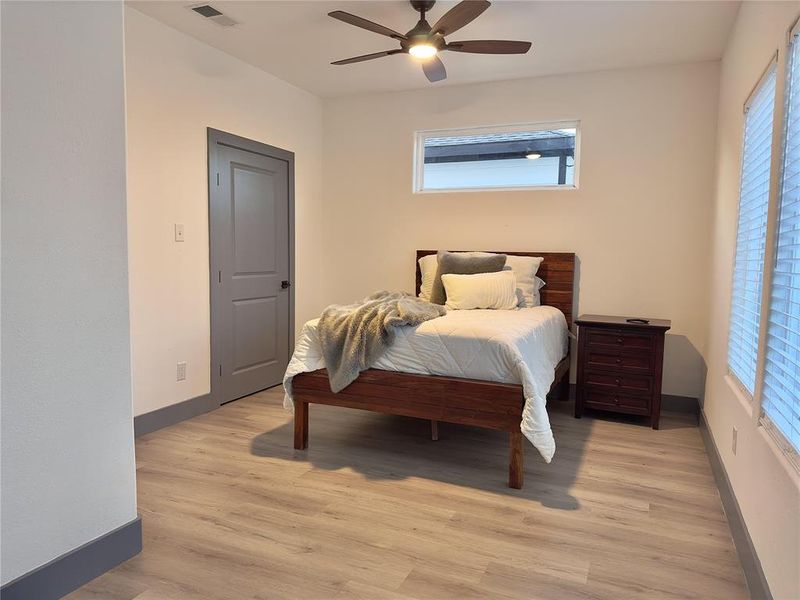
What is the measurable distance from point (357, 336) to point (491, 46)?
1839mm

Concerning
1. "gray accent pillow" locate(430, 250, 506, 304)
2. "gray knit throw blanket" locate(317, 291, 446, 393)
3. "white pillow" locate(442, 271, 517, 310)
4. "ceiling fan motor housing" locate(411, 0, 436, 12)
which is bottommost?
"gray knit throw blanket" locate(317, 291, 446, 393)

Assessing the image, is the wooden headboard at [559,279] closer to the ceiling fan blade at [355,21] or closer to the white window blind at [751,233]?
the white window blind at [751,233]

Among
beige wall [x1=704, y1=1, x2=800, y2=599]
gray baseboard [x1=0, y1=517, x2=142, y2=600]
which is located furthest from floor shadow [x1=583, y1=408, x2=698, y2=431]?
gray baseboard [x1=0, y1=517, x2=142, y2=600]

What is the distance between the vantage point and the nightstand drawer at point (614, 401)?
3799mm

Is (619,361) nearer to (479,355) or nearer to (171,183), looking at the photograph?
(479,355)

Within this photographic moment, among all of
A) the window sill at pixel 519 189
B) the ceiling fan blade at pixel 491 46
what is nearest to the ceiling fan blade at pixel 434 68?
the ceiling fan blade at pixel 491 46

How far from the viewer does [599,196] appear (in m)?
4.39

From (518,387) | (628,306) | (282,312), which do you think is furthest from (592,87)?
(282,312)

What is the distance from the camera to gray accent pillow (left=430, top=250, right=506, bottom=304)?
4.25 metres

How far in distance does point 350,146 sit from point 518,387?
10.8ft

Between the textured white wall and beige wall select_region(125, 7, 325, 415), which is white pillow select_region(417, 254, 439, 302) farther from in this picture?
the textured white wall

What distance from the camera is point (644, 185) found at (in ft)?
14.0

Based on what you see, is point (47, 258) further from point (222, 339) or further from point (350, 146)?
point (350, 146)

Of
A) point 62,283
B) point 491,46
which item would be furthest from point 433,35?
point 62,283
